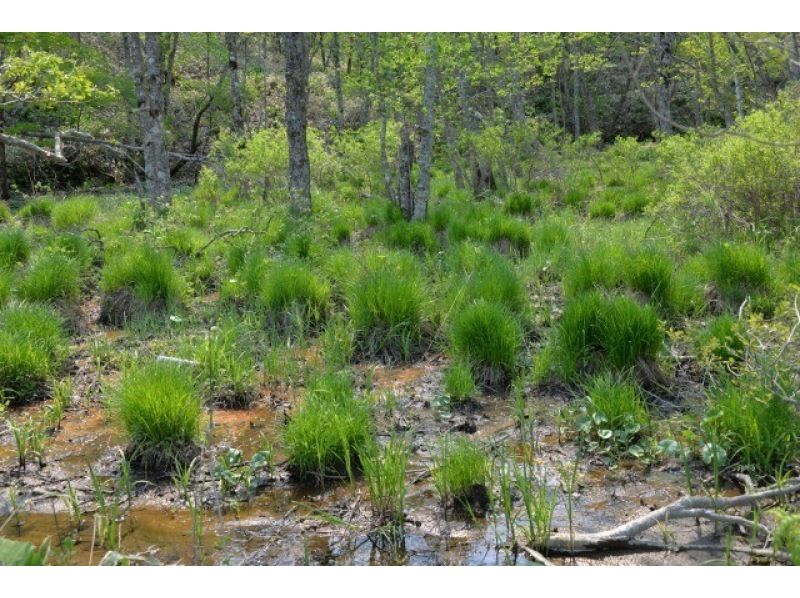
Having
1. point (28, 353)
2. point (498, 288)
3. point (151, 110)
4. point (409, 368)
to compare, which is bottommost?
point (409, 368)

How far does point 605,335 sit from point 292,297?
8.96ft

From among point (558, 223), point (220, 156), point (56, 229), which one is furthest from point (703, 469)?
point (220, 156)

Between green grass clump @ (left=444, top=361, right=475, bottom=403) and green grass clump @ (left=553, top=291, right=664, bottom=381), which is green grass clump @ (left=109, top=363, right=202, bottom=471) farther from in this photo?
green grass clump @ (left=553, top=291, right=664, bottom=381)

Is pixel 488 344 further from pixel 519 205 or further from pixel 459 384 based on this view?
pixel 519 205

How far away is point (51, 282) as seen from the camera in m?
6.52

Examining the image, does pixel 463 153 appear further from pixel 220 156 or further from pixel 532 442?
pixel 532 442

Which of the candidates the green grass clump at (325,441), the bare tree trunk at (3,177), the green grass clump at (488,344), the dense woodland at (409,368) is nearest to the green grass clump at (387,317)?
the dense woodland at (409,368)

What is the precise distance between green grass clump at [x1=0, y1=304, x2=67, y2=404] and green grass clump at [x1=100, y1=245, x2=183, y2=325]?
3.32ft

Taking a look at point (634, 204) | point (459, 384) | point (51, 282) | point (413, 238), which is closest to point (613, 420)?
point (459, 384)

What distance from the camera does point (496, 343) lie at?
5.04 metres

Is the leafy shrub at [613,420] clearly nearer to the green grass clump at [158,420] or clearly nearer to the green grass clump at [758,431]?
the green grass clump at [758,431]

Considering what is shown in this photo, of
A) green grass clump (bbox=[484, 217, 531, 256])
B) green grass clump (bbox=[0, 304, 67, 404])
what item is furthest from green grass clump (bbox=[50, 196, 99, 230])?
green grass clump (bbox=[484, 217, 531, 256])

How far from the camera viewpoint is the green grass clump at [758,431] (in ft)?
11.6

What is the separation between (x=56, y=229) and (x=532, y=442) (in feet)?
27.4
